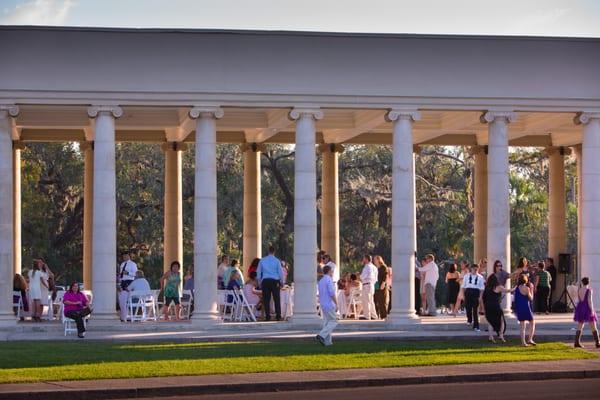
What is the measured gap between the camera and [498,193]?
131 ft

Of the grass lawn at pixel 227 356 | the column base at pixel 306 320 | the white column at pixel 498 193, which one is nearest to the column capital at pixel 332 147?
the white column at pixel 498 193

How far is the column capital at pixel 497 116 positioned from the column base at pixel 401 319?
6.22m

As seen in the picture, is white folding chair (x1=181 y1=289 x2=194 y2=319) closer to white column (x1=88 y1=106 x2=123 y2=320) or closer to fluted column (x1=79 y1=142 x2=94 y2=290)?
fluted column (x1=79 y1=142 x2=94 y2=290)

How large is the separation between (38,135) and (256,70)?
35.6 feet

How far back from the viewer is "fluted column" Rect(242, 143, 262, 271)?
47562 millimetres

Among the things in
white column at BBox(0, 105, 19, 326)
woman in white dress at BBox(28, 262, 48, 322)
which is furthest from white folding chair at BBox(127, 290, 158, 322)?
white column at BBox(0, 105, 19, 326)

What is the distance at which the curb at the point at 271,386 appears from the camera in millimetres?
24250

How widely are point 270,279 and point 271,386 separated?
14.3m

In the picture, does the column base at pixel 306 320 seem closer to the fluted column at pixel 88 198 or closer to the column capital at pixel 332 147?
the fluted column at pixel 88 198

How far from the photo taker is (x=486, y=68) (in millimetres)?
40188

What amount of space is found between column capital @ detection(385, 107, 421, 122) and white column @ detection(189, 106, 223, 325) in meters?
5.08

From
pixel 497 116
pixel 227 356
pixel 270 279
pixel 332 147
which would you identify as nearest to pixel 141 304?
pixel 270 279

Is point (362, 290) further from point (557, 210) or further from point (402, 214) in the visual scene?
point (557, 210)

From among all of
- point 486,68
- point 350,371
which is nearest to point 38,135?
point 486,68
